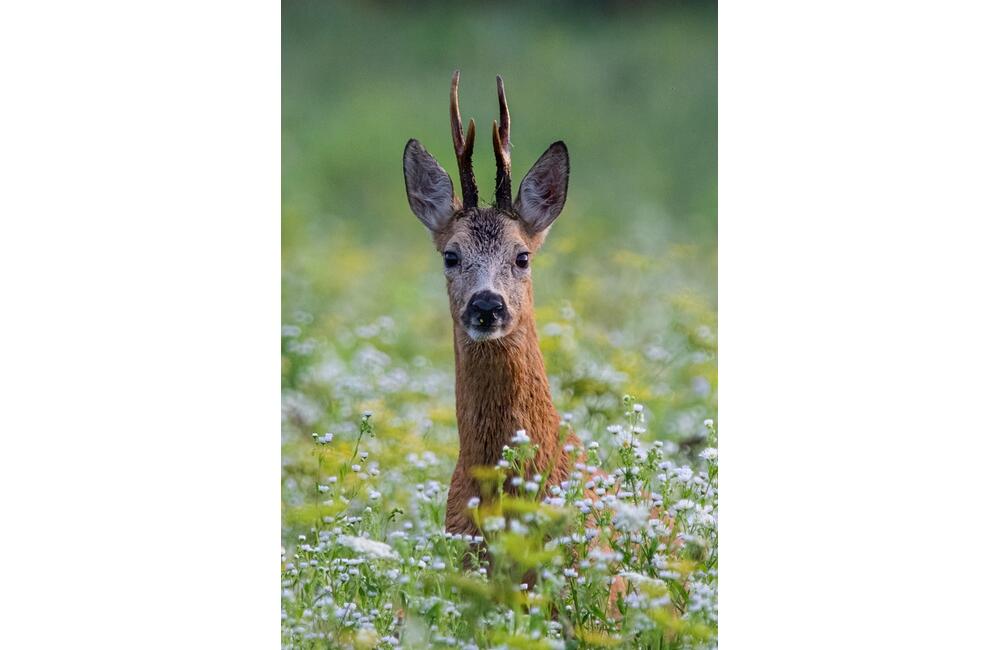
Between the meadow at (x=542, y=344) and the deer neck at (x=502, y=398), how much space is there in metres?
0.17

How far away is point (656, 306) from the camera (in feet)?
19.6

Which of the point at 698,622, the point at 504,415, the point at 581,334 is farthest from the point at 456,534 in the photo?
the point at 581,334

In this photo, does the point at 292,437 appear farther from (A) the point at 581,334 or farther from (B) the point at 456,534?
(A) the point at 581,334

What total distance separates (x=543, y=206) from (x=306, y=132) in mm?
942

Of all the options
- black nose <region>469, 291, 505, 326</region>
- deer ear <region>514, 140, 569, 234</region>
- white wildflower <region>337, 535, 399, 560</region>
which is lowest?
white wildflower <region>337, 535, 399, 560</region>

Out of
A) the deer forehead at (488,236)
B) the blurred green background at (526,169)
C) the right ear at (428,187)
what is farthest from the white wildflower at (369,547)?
the right ear at (428,187)

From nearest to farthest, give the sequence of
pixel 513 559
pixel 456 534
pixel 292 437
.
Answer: pixel 513 559 → pixel 456 534 → pixel 292 437

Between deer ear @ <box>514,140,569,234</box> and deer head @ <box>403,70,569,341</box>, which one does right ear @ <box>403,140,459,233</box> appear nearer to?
deer head @ <box>403,70,569,341</box>

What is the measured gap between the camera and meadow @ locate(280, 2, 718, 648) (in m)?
4.50

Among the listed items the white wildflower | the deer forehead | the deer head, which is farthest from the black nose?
the white wildflower

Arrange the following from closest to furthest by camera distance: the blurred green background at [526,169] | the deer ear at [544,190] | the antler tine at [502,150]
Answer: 1. the antler tine at [502,150]
2. the deer ear at [544,190]
3. the blurred green background at [526,169]

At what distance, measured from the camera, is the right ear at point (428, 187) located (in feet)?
15.8

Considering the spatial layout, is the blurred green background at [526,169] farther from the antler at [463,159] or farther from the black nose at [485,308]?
the black nose at [485,308]

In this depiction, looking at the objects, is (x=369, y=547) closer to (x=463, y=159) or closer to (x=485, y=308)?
(x=485, y=308)
